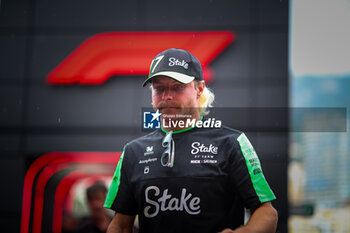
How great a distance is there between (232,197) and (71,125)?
1.02 m

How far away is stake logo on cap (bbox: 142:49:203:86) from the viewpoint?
148 centimetres

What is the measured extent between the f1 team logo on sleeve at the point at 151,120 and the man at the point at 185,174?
8.0 inches

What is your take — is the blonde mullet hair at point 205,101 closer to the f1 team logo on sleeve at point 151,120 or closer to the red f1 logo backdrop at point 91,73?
the red f1 logo backdrop at point 91,73

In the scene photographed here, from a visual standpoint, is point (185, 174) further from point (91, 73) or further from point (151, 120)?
point (91, 73)

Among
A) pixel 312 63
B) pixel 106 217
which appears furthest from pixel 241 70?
pixel 106 217

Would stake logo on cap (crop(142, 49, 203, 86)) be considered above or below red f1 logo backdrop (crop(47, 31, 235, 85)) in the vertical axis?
below

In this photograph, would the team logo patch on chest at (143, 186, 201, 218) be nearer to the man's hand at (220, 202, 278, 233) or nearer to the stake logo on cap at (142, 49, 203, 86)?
the man's hand at (220, 202, 278, 233)

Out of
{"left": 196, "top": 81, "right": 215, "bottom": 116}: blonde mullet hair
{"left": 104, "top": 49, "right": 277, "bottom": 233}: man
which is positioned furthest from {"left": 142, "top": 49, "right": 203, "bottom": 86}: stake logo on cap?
{"left": 196, "top": 81, "right": 215, "bottom": 116}: blonde mullet hair

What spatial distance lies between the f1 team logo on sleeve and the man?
0.20 metres

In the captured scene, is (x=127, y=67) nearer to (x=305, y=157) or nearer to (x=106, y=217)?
(x=106, y=217)

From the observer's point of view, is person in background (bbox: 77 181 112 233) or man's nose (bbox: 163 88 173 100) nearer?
man's nose (bbox: 163 88 173 100)

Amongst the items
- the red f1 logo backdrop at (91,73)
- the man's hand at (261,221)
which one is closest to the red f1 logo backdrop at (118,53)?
the red f1 logo backdrop at (91,73)

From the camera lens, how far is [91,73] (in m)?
1.99

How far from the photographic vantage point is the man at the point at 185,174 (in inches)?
53.4
